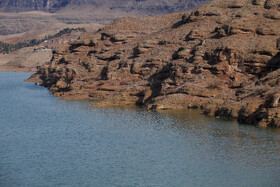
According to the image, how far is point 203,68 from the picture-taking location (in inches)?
2329

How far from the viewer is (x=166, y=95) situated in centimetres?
5803

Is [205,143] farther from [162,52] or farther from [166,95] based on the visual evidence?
[162,52]

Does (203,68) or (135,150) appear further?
(203,68)

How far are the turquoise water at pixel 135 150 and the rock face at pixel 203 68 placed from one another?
2.88 metres

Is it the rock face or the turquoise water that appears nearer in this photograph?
the turquoise water

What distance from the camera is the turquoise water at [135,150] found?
1208 inches

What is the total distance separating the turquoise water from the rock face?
9.45 ft

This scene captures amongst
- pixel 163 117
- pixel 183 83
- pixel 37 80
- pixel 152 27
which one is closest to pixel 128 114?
pixel 163 117

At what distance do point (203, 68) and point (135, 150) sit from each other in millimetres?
24231

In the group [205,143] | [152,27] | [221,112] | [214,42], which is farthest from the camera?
[152,27]

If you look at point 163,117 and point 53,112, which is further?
point 53,112

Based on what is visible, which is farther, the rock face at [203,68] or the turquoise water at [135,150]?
the rock face at [203,68]

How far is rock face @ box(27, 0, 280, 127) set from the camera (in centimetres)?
5088

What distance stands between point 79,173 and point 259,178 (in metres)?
11.6
